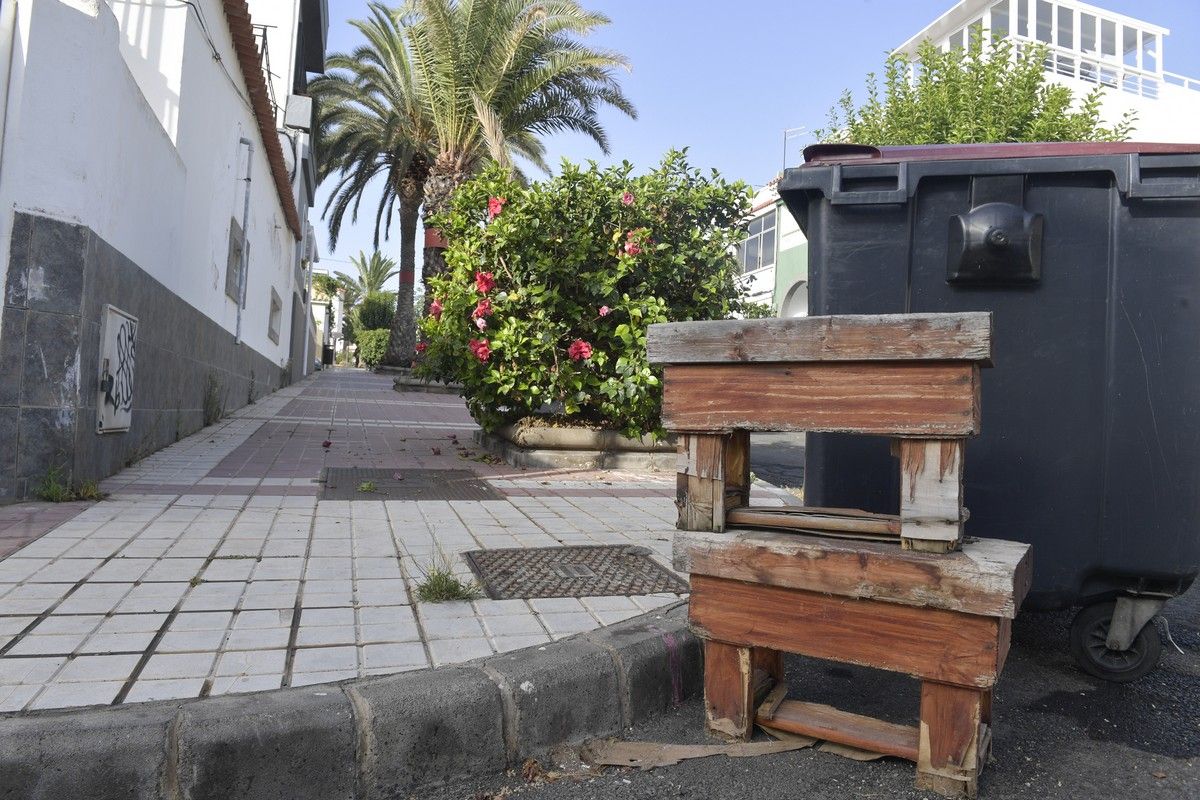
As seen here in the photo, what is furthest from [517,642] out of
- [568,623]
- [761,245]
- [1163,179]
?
[761,245]

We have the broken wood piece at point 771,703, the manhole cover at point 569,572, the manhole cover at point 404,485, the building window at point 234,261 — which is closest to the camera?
the broken wood piece at point 771,703

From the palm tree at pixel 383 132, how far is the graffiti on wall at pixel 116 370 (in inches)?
480

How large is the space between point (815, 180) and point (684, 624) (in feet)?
5.33

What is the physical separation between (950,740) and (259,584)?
95.4 inches

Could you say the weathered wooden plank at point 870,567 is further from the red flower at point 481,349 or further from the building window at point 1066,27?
the building window at point 1066,27

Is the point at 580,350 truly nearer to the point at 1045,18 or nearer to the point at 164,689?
the point at 164,689

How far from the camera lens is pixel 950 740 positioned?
2.03 m

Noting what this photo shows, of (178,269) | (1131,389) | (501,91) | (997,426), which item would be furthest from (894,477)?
(501,91)

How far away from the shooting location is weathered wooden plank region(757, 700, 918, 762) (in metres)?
2.16

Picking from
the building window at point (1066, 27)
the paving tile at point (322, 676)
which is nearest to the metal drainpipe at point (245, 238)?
the paving tile at point (322, 676)

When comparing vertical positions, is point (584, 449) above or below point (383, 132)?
below

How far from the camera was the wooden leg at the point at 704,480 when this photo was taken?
2.34 meters

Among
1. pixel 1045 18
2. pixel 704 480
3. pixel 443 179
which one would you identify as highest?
pixel 1045 18

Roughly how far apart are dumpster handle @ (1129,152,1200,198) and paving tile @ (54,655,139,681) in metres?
3.30
